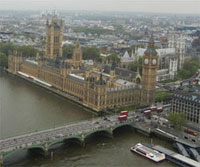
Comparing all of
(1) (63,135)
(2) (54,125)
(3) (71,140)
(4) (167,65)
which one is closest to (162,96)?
(2) (54,125)

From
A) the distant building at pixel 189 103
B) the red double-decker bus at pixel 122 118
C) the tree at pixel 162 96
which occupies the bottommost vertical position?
the red double-decker bus at pixel 122 118

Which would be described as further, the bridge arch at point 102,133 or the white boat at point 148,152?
the bridge arch at point 102,133

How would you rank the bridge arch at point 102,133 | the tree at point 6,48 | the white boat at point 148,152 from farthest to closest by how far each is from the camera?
the tree at point 6,48, the bridge arch at point 102,133, the white boat at point 148,152

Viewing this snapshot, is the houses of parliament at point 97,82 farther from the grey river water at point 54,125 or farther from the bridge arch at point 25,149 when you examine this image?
the bridge arch at point 25,149

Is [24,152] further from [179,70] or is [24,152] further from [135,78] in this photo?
[179,70]

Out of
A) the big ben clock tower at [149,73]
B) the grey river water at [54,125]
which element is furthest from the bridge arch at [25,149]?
the big ben clock tower at [149,73]

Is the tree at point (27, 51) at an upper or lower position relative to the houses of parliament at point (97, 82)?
upper

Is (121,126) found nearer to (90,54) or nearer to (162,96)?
(162,96)
